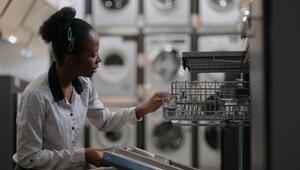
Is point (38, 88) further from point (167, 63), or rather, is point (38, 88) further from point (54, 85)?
point (167, 63)

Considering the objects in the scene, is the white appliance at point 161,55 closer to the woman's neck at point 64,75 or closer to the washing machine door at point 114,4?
the washing machine door at point 114,4

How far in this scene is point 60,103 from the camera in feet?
5.77

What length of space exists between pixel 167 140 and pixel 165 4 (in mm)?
1426

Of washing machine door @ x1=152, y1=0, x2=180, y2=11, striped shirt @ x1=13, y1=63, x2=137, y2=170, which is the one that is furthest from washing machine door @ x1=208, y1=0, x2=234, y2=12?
striped shirt @ x1=13, y1=63, x2=137, y2=170

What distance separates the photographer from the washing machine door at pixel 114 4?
4.82 m

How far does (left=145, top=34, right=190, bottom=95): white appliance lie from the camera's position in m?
4.70

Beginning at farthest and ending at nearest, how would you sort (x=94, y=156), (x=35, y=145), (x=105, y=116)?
(x=105, y=116), (x=35, y=145), (x=94, y=156)

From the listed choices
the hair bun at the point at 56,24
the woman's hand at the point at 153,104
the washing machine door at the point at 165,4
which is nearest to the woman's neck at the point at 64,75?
the hair bun at the point at 56,24

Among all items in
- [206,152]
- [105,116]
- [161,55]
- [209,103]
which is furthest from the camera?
[161,55]

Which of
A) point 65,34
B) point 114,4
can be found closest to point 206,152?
point 114,4

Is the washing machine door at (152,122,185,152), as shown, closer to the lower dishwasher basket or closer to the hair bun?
the hair bun
